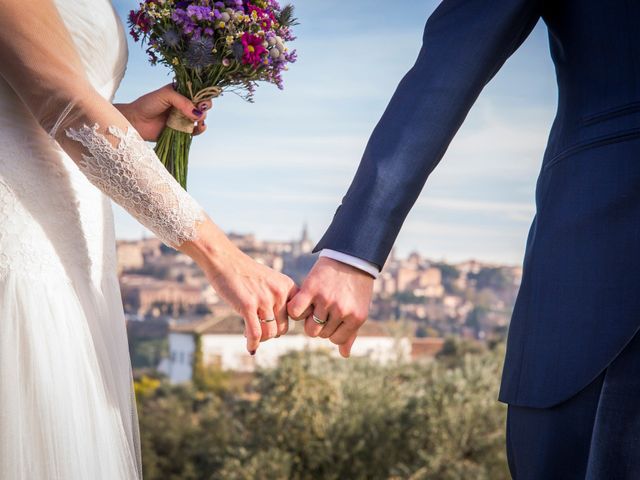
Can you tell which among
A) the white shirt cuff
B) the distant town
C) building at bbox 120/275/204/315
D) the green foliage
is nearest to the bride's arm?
the white shirt cuff

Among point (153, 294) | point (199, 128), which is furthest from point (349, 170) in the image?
point (199, 128)

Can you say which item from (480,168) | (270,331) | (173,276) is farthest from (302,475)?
(480,168)

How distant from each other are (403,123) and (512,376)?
0.51 metres

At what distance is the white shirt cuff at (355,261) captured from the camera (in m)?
1.51

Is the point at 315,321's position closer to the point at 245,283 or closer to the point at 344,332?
the point at 344,332

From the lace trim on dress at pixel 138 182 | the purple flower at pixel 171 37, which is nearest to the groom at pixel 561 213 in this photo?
the lace trim on dress at pixel 138 182

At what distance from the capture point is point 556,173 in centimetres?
138

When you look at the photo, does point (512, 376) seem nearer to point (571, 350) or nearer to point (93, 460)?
point (571, 350)

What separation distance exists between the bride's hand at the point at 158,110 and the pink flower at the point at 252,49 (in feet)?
0.63

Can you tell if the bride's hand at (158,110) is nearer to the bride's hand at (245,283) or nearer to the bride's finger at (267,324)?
the bride's hand at (245,283)

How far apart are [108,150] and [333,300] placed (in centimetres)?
56

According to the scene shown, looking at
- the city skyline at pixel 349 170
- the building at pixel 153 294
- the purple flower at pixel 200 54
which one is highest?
the city skyline at pixel 349 170

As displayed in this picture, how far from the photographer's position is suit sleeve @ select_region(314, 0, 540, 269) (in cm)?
145

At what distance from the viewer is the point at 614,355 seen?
1249 millimetres
